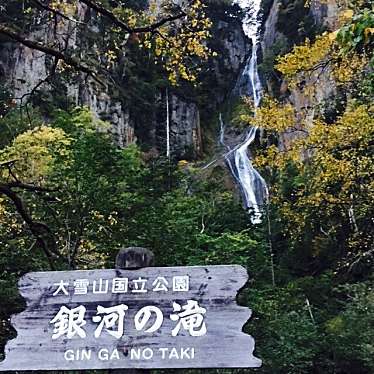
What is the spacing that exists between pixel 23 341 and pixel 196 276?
0.85 meters

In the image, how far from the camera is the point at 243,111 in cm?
2903

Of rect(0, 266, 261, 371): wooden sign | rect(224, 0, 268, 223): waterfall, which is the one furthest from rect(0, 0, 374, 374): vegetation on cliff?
rect(224, 0, 268, 223): waterfall

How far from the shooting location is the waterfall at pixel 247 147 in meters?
23.4

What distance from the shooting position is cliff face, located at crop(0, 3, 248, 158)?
74.9ft

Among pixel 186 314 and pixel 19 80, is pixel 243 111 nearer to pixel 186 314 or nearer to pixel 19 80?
pixel 19 80

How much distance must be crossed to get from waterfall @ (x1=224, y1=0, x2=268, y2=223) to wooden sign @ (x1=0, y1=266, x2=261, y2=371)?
1580 centimetres

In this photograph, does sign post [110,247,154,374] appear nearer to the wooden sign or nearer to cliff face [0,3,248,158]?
the wooden sign

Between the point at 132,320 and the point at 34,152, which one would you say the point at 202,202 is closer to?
the point at 34,152

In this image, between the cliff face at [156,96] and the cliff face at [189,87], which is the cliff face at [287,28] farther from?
the cliff face at [156,96]

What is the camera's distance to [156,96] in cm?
2841

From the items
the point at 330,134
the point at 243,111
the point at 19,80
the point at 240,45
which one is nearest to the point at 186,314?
the point at 330,134

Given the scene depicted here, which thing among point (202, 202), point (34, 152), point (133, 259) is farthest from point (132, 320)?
point (202, 202)

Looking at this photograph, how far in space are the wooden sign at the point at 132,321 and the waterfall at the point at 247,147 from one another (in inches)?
622

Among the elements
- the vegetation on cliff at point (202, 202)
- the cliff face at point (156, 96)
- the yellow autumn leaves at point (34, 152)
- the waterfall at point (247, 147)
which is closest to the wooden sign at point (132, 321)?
the vegetation on cliff at point (202, 202)
